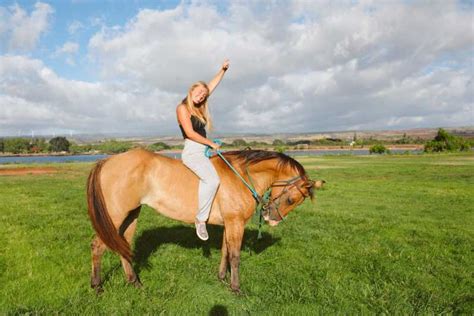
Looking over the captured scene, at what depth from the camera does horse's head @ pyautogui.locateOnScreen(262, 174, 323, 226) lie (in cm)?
549

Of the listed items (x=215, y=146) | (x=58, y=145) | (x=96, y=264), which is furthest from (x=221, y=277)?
(x=58, y=145)

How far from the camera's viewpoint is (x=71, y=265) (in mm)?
5738

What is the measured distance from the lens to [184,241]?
25.3 feet

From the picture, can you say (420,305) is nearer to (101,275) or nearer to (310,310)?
(310,310)

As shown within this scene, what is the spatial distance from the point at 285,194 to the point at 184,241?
10.8 ft

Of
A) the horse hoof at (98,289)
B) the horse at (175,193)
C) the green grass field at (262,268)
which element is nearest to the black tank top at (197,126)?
the horse at (175,193)

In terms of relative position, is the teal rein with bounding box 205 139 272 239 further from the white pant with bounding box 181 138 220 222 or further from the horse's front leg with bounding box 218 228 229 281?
the horse's front leg with bounding box 218 228 229 281

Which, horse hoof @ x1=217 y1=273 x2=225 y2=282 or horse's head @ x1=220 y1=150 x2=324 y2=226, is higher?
horse's head @ x1=220 y1=150 x2=324 y2=226

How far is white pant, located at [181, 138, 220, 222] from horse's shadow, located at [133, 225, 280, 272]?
6.56ft

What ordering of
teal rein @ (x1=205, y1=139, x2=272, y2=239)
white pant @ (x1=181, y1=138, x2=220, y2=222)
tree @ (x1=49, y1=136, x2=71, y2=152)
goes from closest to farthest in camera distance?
1. white pant @ (x1=181, y1=138, x2=220, y2=222)
2. teal rein @ (x1=205, y1=139, x2=272, y2=239)
3. tree @ (x1=49, y1=136, x2=71, y2=152)

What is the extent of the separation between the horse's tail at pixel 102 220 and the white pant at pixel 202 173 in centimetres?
125

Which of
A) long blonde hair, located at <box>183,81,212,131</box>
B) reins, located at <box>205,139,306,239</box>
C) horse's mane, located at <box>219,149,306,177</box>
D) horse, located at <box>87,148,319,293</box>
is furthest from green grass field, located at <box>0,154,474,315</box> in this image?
long blonde hair, located at <box>183,81,212,131</box>

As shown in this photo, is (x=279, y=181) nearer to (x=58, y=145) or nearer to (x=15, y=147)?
(x=58, y=145)

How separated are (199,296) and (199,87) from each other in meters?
3.19
